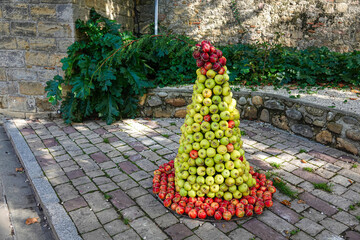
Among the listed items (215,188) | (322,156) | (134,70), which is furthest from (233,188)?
(134,70)

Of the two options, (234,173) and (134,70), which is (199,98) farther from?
(134,70)

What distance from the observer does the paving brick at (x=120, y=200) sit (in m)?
3.10

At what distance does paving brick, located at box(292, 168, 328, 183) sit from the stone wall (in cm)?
446

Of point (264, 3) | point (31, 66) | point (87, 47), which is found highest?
point (264, 3)

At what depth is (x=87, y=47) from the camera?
5.48 m

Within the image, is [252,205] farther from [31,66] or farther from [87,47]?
[31,66]

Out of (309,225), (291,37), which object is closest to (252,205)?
(309,225)

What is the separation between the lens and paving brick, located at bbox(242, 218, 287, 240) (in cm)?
265

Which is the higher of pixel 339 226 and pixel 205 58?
pixel 205 58

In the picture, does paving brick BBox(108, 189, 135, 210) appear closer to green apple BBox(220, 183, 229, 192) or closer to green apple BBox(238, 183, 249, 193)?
green apple BBox(220, 183, 229, 192)

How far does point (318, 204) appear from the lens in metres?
3.13

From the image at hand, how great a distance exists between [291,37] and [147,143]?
17.1 ft

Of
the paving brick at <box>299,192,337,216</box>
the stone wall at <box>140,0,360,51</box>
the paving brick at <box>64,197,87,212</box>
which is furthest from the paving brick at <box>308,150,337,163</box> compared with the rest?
the stone wall at <box>140,0,360,51</box>

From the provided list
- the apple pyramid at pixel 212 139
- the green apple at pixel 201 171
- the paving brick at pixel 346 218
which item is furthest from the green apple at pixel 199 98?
the paving brick at pixel 346 218
